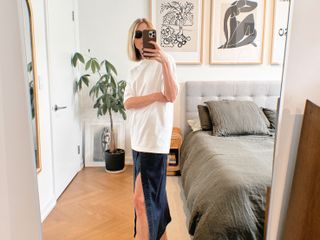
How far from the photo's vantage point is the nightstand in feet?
4.52

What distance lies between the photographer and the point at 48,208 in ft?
3.97

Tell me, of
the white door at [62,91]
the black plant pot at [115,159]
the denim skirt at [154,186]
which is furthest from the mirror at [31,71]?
the denim skirt at [154,186]

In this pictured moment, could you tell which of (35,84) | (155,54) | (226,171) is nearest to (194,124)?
(226,171)

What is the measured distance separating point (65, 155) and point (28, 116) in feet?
1.36

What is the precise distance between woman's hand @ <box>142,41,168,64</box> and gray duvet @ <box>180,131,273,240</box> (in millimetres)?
414

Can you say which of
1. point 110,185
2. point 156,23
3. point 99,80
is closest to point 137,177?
point 110,185

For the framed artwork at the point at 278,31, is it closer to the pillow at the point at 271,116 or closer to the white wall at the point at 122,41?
the white wall at the point at 122,41

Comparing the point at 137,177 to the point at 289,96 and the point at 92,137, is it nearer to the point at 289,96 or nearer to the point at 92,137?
the point at 92,137

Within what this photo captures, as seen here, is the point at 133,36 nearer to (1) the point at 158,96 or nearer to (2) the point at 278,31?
(1) the point at 158,96

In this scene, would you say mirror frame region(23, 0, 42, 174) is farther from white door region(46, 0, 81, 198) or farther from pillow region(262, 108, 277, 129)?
pillow region(262, 108, 277, 129)

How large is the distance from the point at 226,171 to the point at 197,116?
0.33 meters

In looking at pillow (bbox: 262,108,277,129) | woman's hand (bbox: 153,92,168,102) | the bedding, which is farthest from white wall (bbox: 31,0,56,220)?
pillow (bbox: 262,108,277,129)

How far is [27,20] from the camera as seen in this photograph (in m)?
0.99

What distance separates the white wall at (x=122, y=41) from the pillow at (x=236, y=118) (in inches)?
5.4
